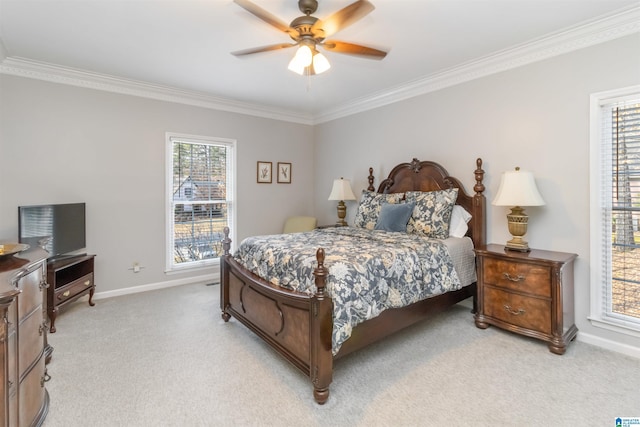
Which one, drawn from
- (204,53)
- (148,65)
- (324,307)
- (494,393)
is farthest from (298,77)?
(494,393)

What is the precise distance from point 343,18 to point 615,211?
8.75 feet

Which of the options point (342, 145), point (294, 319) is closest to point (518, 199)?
point (294, 319)

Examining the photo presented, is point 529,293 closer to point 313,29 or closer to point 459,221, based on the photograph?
point 459,221

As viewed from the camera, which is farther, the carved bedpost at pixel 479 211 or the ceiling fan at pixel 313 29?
the carved bedpost at pixel 479 211

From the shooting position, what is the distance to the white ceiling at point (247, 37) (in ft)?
7.66

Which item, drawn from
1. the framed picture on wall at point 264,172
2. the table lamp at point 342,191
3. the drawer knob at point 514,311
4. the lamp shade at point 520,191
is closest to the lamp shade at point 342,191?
the table lamp at point 342,191

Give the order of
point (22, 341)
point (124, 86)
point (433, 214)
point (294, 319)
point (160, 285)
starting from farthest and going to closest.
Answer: point (160, 285)
point (124, 86)
point (433, 214)
point (294, 319)
point (22, 341)

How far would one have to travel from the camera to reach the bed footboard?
6.30 ft

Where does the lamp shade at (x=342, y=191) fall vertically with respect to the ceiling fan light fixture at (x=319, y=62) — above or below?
below

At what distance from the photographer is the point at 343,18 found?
2.00m

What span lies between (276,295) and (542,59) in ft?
10.4

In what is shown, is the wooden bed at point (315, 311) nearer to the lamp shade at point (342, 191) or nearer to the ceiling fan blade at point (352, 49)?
the lamp shade at point (342, 191)

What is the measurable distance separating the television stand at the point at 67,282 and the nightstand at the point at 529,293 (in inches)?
157

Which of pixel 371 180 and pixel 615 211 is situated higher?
pixel 371 180
